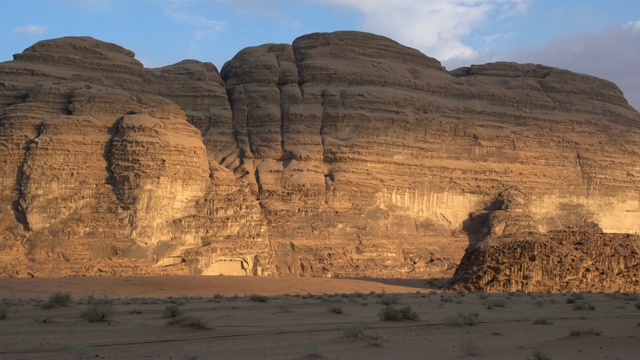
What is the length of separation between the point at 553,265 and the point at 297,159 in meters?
21.5

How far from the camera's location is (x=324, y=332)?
12.7 metres

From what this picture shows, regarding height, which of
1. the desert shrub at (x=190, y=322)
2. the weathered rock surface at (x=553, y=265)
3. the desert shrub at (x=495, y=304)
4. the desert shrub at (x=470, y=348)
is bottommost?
the desert shrub at (x=190, y=322)

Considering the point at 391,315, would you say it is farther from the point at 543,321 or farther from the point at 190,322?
the point at 190,322

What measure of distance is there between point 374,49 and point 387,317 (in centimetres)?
4063

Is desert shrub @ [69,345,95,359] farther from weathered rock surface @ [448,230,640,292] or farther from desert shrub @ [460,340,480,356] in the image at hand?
weathered rock surface @ [448,230,640,292]

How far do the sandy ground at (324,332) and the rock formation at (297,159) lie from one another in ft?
57.2

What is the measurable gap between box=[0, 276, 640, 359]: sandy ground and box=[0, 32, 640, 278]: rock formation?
17.4m

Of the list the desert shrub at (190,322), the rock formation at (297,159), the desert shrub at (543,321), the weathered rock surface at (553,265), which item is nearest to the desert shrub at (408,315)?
the desert shrub at (543,321)

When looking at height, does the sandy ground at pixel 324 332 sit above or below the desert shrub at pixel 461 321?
below

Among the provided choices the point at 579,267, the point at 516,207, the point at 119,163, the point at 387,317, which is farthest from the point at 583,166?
the point at 387,317

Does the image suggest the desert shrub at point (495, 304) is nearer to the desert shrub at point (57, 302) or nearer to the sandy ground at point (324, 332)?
the sandy ground at point (324, 332)

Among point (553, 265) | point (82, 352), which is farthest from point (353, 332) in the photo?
point (553, 265)

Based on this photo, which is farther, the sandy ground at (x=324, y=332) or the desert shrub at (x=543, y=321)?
the desert shrub at (x=543, y=321)

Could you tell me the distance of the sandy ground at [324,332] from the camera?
10.5m
